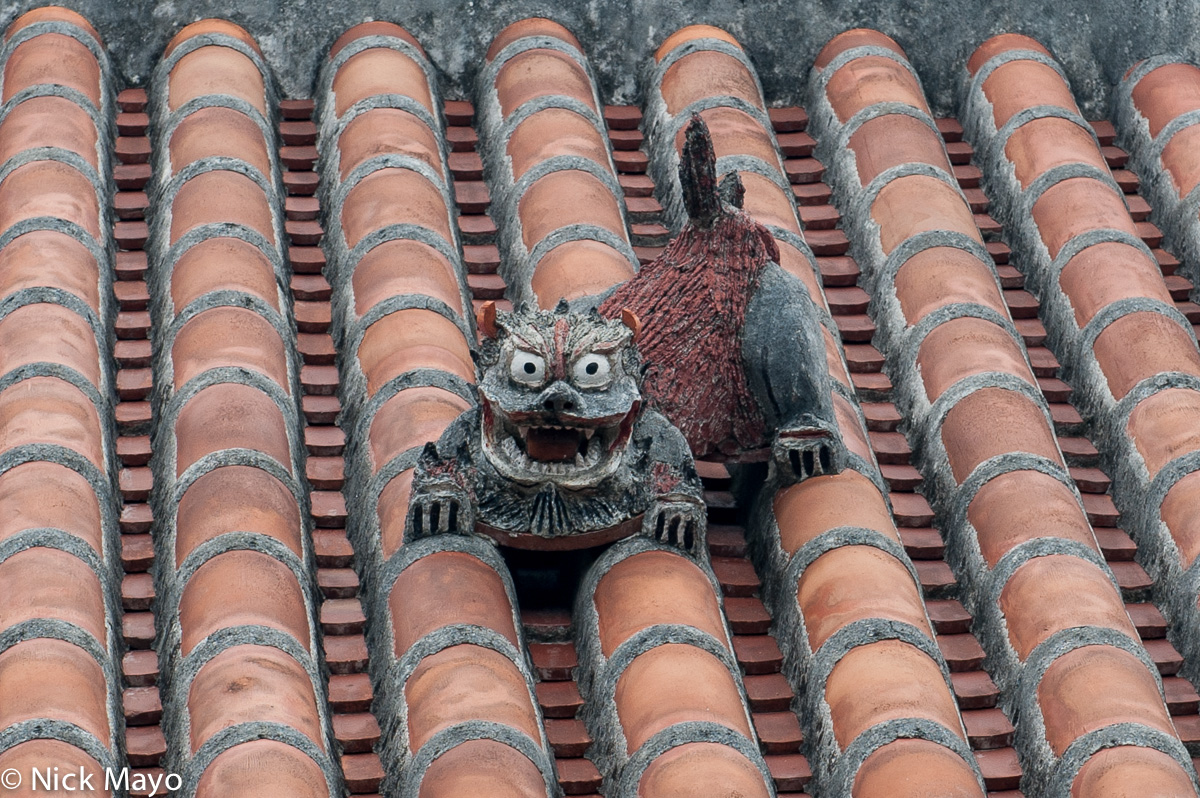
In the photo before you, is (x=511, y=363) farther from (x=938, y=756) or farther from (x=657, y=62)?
(x=657, y=62)

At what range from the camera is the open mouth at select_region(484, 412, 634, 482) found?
8.78 m

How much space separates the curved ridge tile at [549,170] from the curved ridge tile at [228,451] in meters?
0.93

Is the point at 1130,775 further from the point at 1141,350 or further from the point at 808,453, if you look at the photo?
the point at 1141,350

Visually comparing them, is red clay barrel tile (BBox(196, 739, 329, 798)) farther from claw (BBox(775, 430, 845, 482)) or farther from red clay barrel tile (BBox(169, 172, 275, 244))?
red clay barrel tile (BBox(169, 172, 275, 244))

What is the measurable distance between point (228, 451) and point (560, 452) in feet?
4.22

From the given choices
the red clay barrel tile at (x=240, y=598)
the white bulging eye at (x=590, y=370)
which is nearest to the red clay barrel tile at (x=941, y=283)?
the white bulging eye at (x=590, y=370)

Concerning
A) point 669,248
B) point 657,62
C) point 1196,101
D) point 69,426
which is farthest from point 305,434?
point 1196,101

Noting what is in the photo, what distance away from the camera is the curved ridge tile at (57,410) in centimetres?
838

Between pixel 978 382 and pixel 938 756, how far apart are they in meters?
2.11

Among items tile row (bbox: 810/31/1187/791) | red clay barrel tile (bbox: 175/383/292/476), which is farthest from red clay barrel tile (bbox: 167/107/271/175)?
tile row (bbox: 810/31/1187/791)

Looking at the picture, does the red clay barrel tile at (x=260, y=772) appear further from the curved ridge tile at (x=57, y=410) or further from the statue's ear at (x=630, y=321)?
the statue's ear at (x=630, y=321)

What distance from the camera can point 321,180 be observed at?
1131cm

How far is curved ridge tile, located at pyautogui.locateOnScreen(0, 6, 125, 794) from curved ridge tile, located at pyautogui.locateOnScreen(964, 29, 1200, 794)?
9.76 ft

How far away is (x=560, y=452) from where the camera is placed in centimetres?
878
